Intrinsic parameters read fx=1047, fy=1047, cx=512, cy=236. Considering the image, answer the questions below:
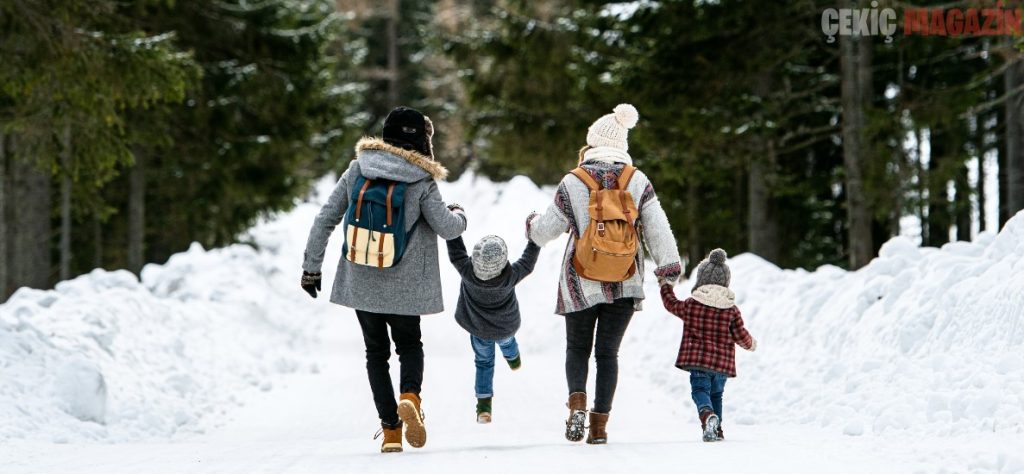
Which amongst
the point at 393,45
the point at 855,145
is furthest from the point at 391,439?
the point at 393,45

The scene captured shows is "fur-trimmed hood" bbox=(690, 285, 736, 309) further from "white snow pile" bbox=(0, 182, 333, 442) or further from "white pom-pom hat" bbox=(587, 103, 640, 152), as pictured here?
"white snow pile" bbox=(0, 182, 333, 442)

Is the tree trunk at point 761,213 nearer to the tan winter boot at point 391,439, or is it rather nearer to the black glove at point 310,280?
the tan winter boot at point 391,439

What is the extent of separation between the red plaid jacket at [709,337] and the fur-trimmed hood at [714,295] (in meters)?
0.04

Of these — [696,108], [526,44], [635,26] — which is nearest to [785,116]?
[696,108]

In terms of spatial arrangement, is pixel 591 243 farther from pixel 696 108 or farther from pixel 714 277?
pixel 696 108

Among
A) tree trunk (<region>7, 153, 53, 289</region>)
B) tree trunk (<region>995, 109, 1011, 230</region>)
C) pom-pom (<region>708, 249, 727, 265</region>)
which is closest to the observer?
pom-pom (<region>708, 249, 727, 265</region>)

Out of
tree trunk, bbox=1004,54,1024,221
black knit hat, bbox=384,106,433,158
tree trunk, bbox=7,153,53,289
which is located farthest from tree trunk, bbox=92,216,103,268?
black knit hat, bbox=384,106,433,158

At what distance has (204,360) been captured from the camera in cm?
1107

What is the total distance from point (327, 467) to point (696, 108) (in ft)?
35.1

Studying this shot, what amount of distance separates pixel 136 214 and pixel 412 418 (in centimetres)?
1405

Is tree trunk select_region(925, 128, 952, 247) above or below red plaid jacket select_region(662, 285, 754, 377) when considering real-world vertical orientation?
above

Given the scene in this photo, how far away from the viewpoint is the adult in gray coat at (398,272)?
5.97m

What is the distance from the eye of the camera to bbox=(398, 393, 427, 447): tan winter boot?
19.3 feet

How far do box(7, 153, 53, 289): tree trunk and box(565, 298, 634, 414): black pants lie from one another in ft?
30.4
